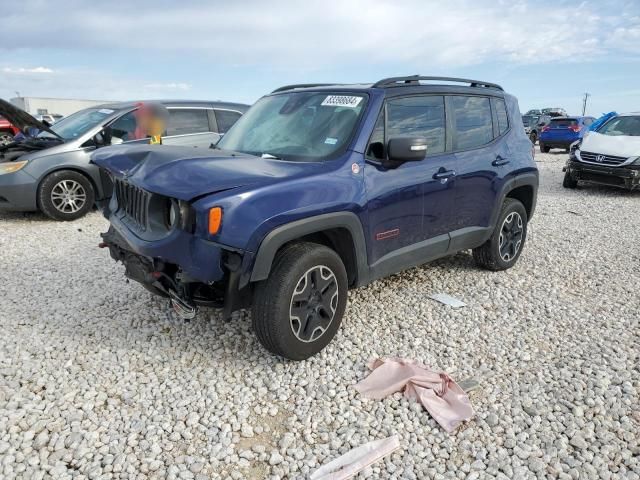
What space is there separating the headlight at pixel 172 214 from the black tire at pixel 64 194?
478cm

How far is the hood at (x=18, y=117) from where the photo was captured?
22.1 feet

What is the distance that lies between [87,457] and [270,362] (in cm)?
124

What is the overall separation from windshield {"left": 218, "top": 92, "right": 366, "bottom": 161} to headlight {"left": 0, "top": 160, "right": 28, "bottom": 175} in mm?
4084

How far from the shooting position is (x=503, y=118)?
16.2ft

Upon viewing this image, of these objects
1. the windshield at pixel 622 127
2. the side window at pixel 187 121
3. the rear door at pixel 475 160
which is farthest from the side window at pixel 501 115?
the windshield at pixel 622 127

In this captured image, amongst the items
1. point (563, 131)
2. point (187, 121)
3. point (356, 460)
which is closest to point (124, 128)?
point (187, 121)

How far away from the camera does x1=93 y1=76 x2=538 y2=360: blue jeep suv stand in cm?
283

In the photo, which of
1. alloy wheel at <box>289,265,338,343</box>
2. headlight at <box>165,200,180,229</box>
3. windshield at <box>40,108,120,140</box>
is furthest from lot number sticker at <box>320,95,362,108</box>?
windshield at <box>40,108,120,140</box>

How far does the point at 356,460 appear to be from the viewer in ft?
8.10

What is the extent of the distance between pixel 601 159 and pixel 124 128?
30.1ft

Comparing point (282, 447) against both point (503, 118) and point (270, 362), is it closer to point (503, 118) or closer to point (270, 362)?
point (270, 362)

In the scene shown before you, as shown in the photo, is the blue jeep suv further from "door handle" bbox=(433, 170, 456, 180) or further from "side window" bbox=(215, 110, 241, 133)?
"side window" bbox=(215, 110, 241, 133)

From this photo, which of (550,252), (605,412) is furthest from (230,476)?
(550,252)

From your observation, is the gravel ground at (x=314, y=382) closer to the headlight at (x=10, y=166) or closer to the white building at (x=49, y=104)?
the headlight at (x=10, y=166)
